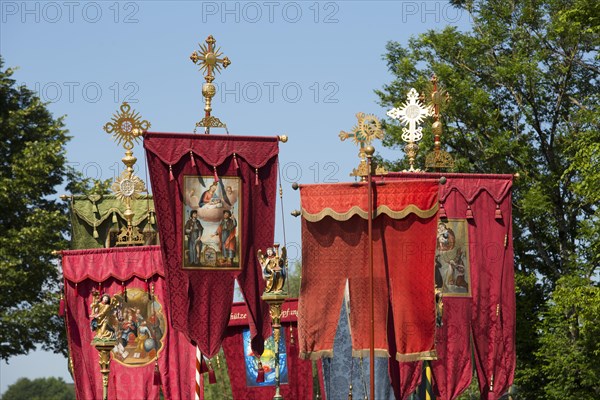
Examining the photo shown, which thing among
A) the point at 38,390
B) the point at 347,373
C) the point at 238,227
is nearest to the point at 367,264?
the point at 238,227

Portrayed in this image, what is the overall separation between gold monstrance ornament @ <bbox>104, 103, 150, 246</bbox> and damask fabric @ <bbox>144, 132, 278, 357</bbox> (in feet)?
3.31

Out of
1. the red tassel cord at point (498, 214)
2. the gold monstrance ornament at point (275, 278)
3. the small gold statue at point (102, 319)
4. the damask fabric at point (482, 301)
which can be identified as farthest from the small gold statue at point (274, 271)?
the red tassel cord at point (498, 214)

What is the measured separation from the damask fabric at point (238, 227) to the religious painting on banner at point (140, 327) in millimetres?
5795

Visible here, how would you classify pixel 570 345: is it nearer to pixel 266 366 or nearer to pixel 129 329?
pixel 266 366

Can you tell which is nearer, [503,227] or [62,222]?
[503,227]

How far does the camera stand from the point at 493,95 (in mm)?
40750

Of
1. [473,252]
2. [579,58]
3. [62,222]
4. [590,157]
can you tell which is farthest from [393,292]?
[62,222]

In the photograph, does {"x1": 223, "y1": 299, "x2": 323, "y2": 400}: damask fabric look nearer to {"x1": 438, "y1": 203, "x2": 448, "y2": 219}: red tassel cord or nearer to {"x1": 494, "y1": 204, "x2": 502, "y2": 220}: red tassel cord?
{"x1": 438, "y1": 203, "x2": 448, "y2": 219}: red tassel cord

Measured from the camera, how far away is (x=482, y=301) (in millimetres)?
30094

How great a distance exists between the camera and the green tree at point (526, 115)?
125ft

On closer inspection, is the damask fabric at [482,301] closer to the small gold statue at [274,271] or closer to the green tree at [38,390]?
the small gold statue at [274,271]

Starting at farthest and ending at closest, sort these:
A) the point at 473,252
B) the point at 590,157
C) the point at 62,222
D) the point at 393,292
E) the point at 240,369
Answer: the point at 62,222, the point at 240,369, the point at 590,157, the point at 473,252, the point at 393,292

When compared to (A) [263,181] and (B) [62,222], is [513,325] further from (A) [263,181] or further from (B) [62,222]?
(B) [62,222]

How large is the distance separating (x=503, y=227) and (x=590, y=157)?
397cm
